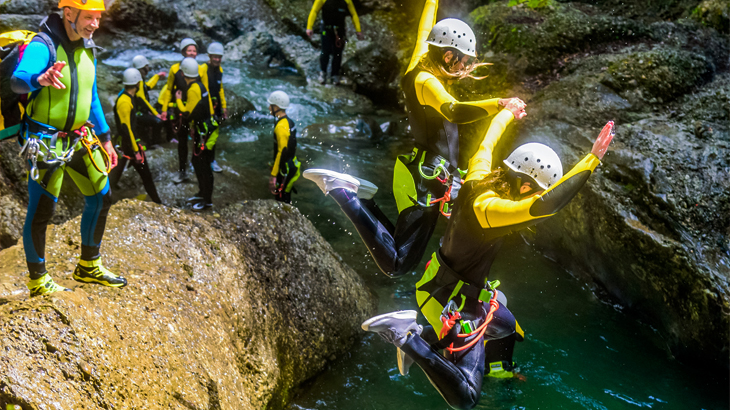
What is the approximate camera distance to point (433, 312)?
12.5ft

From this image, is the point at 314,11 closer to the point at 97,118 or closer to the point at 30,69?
the point at 97,118

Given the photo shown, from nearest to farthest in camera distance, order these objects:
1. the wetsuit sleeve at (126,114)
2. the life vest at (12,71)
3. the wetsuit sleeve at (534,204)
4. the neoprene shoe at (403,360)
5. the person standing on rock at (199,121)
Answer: the wetsuit sleeve at (534,204)
the life vest at (12,71)
the neoprene shoe at (403,360)
the wetsuit sleeve at (126,114)
the person standing on rock at (199,121)

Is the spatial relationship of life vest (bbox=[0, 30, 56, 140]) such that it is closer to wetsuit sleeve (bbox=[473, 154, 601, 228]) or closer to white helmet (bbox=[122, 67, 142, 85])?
wetsuit sleeve (bbox=[473, 154, 601, 228])

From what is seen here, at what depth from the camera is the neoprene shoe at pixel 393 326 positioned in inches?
139

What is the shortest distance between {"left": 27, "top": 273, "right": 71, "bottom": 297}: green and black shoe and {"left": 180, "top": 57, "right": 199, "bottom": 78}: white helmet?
175 inches

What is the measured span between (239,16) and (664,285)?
14.2 metres

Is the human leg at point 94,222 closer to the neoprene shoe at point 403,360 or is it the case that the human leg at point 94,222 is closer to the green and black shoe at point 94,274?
the green and black shoe at point 94,274

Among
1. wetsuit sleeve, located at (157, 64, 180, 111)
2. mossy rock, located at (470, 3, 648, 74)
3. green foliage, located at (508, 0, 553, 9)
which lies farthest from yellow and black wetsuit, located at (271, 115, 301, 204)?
green foliage, located at (508, 0, 553, 9)

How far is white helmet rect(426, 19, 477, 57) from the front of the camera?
Result: 3.97 meters

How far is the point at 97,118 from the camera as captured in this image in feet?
11.4

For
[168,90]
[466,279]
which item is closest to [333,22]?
[168,90]

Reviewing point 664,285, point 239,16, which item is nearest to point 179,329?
point 664,285

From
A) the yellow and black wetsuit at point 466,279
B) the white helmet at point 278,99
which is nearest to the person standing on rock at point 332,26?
the white helmet at point 278,99

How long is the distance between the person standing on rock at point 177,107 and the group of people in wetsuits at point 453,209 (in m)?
3.82
